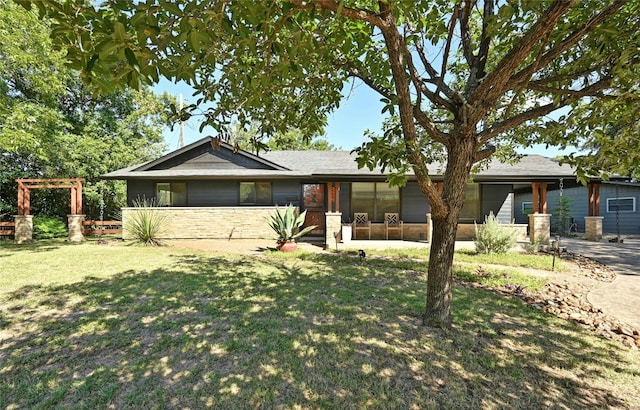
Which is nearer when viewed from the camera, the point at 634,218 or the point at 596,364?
the point at 596,364

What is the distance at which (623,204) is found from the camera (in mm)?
16797

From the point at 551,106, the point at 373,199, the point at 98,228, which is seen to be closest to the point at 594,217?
the point at 373,199

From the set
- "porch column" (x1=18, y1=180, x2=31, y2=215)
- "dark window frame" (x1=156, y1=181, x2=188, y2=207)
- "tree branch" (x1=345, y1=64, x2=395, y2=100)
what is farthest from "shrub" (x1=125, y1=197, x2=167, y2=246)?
"tree branch" (x1=345, y1=64, x2=395, y2=100)

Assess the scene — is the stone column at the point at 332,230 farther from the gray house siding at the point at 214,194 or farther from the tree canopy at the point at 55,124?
the tree canopy at the point at 55,124

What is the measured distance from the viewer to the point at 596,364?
297 cm

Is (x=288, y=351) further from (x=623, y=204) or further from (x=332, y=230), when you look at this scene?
(x=623, y=204)

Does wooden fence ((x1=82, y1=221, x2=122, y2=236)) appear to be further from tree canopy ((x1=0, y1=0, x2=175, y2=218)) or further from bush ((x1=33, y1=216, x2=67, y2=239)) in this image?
tree canopy ((x1=0, y1=0, x2=175, y2=218))

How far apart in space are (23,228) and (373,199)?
51.6 ft

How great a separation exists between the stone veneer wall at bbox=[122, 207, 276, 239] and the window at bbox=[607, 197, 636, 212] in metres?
20.1

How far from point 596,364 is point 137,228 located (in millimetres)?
12499

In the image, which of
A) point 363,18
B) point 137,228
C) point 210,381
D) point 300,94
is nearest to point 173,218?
point 137,228

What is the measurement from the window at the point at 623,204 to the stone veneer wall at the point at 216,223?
2007 cm

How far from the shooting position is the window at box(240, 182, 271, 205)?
46.4 ft

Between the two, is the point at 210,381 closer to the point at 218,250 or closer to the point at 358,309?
the point at 358,309
